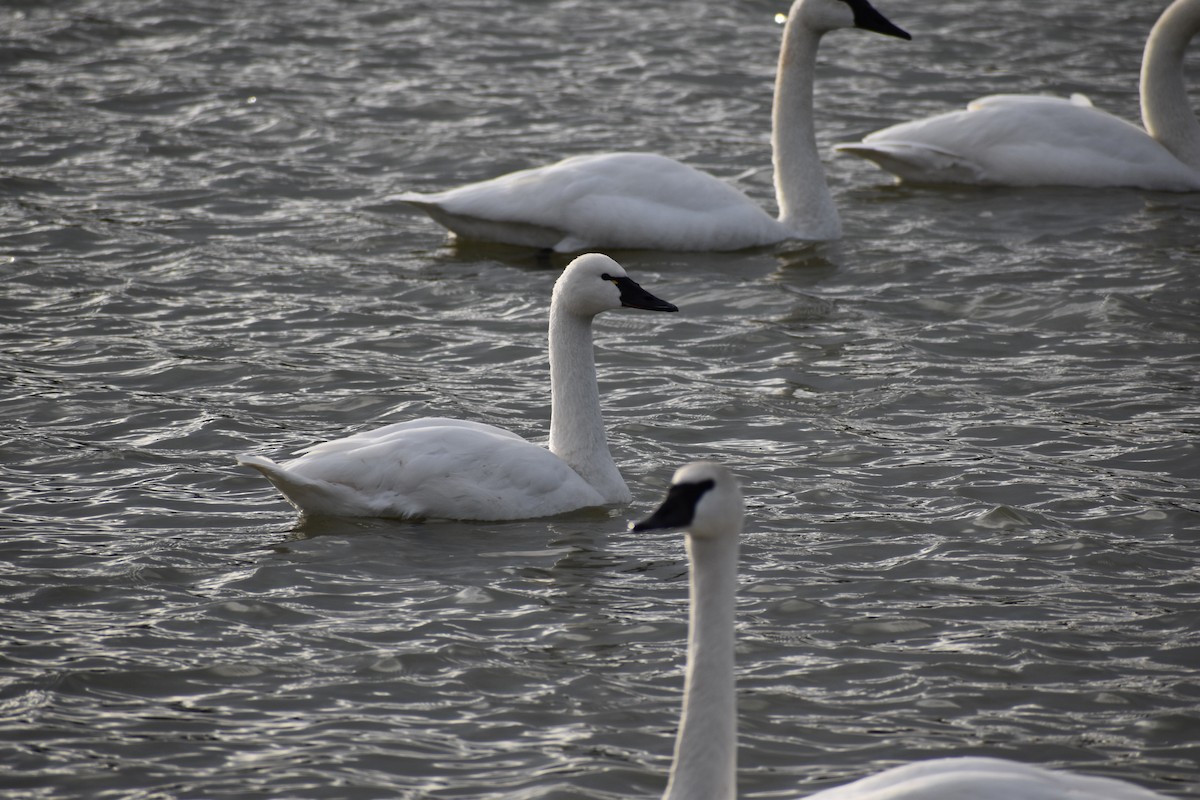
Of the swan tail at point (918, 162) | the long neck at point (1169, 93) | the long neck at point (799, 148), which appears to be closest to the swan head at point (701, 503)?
the long neck at point (799, 148)

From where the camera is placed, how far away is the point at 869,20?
1169cm

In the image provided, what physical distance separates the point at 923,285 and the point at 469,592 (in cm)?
513

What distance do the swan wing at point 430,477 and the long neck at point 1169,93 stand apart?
24.7 ft

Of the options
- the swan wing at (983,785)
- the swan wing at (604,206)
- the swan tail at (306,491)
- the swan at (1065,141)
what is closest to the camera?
the swan wing at (983,785)

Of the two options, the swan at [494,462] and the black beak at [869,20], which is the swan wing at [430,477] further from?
the black beak at [869,20]

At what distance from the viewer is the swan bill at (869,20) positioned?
11.6 meters

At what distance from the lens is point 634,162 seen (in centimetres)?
1076

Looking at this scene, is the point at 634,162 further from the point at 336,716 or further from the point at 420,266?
the point at 336,716

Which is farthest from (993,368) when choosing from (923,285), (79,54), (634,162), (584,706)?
(79,54)

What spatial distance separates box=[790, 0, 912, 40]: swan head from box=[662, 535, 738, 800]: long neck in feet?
25.8

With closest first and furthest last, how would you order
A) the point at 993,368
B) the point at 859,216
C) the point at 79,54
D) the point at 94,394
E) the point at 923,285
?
the point at 94,394, the point at 993,368, the point at 923,285, the point at 859,216, the point at 79,54

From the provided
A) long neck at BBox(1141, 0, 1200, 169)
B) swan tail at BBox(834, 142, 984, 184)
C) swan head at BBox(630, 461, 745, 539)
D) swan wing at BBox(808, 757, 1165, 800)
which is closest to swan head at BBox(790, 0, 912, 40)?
swan tail at BBox(834, 142, 984, 184)

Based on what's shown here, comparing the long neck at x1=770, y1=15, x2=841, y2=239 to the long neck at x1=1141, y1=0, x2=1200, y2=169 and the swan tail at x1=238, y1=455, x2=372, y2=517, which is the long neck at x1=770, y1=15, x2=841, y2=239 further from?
the swan tail at x1=238, y1=455, x2=372, y2=517

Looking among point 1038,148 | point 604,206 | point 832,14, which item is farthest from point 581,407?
point 1038,148
